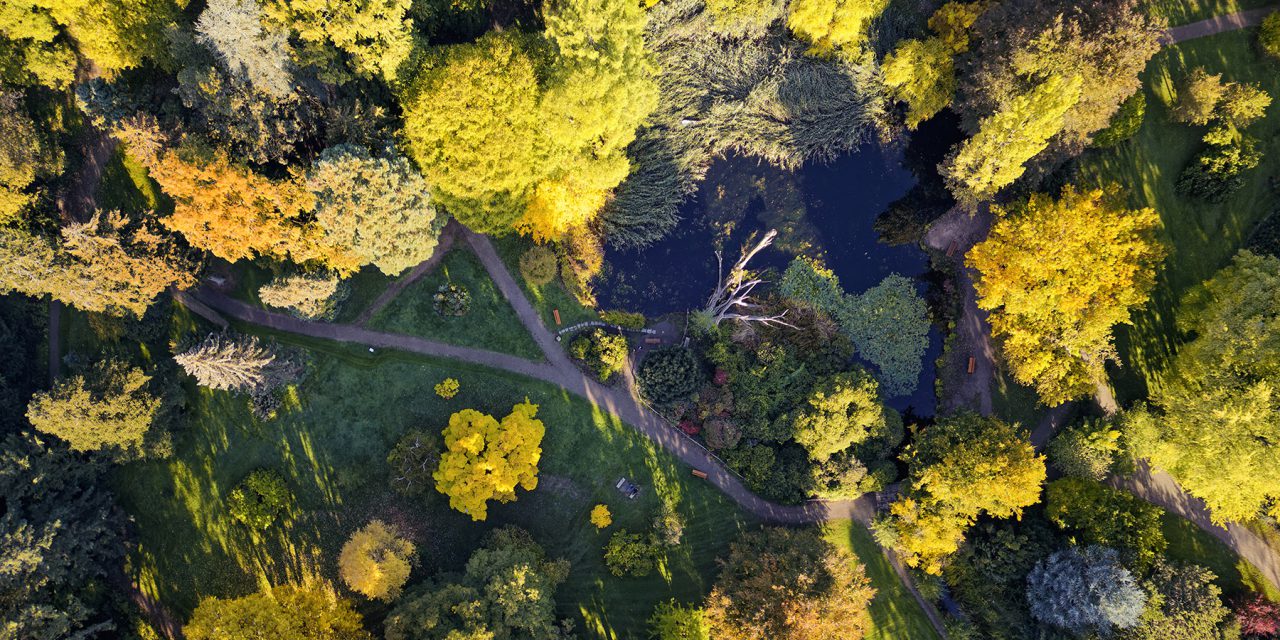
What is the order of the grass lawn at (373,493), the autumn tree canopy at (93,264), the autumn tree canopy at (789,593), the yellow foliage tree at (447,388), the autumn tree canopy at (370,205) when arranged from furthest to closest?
the yellow foliage tree at (447,388) < the grass lawn at (373,493) < the autumn tree canopy at (93,264) < the autumn tree canopy at (789,593) < the autumn tree canopy at (370,205)

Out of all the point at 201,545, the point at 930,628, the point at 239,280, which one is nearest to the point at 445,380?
the point at 239,280

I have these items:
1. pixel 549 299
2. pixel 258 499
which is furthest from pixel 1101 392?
pixel 258 499

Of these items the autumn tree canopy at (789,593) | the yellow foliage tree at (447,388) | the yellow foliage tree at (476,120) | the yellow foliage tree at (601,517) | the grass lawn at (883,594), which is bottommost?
the grass lawn at (883,594)

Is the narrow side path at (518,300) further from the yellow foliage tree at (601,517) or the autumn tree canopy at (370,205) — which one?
the yellow foliage tree at (601,517)

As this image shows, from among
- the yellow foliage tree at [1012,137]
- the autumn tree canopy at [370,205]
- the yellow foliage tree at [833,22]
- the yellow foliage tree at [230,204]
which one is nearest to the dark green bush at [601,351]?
the autumn tree canopy at [370,205]

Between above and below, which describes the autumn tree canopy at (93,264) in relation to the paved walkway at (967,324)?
above

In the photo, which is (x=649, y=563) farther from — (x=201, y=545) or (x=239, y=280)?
(x=239, y=280)

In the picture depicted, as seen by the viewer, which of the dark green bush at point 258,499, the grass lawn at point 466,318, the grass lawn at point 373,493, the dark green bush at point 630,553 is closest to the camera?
the dark green bush at point 630,553

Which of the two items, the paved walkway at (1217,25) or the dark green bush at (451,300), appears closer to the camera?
the paved walkway at (1217,25)
